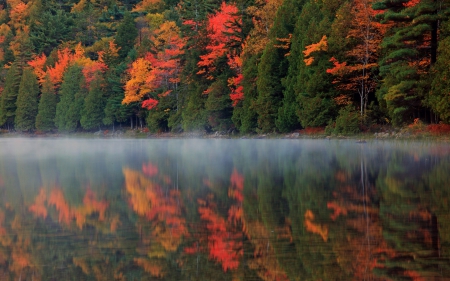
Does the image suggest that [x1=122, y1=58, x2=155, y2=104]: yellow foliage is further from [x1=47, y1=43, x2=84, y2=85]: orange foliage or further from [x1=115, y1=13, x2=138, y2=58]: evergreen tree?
[x1=47, y1=43, x2=84, y2=85]: orange foliage

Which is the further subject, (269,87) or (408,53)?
(269,87)

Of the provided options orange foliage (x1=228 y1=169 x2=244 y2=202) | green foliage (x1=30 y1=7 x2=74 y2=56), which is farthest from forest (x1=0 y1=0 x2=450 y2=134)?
orange foliage (x1=228 y1=169 x2=244 y2=202)

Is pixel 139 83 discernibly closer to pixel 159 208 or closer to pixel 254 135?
pixel 254 135

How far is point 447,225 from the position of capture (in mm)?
9648

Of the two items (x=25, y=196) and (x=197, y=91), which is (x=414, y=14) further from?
(x=197, y=91)

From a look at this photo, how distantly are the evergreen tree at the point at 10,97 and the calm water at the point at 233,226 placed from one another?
3140 inches

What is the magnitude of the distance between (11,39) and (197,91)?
231 ft

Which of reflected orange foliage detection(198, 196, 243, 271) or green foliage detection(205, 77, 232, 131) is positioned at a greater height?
green foliage detection(205, 77, 232, 131)

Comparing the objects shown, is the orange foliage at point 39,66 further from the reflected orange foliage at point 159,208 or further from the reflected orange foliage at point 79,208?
the reflected orange foliage at point 79,208

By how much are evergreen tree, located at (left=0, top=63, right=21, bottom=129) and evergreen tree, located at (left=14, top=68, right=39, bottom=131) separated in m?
2.26

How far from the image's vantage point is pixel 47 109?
89.6 metres

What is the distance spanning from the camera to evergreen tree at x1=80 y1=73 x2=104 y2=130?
8144 centimetres

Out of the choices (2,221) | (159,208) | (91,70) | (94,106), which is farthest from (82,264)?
(91,70)

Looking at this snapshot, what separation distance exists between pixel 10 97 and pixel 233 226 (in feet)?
297
